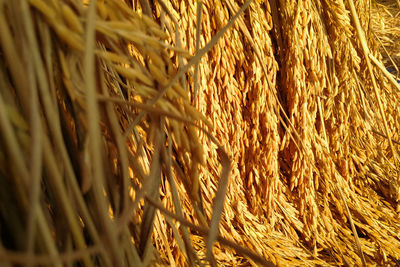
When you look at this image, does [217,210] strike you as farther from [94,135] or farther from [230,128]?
[230,128]

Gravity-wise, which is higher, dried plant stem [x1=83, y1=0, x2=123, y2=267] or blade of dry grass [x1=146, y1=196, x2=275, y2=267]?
dried plant stem [x1=83, y1=0, x2=123, y2=267]

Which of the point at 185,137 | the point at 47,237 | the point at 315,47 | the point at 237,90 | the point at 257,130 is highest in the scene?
the point at 315,47

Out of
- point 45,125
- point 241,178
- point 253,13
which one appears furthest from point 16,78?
point 241,178

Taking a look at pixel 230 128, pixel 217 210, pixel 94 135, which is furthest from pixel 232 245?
pixel 230 128

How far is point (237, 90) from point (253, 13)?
0.23 metres

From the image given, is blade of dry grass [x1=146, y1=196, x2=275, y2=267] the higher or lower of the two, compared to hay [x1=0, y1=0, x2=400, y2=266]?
lower

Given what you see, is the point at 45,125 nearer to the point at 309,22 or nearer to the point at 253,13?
the point at 253,13

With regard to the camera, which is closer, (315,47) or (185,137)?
(185,137)

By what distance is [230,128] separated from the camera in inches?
47.1

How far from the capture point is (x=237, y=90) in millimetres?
1180

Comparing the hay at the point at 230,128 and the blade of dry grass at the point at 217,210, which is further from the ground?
the hay at the point at 230,128

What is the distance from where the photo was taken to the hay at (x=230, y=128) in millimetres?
342

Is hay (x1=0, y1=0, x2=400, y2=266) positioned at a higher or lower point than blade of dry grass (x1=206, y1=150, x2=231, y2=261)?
higher

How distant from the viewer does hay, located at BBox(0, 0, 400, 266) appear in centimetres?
34
